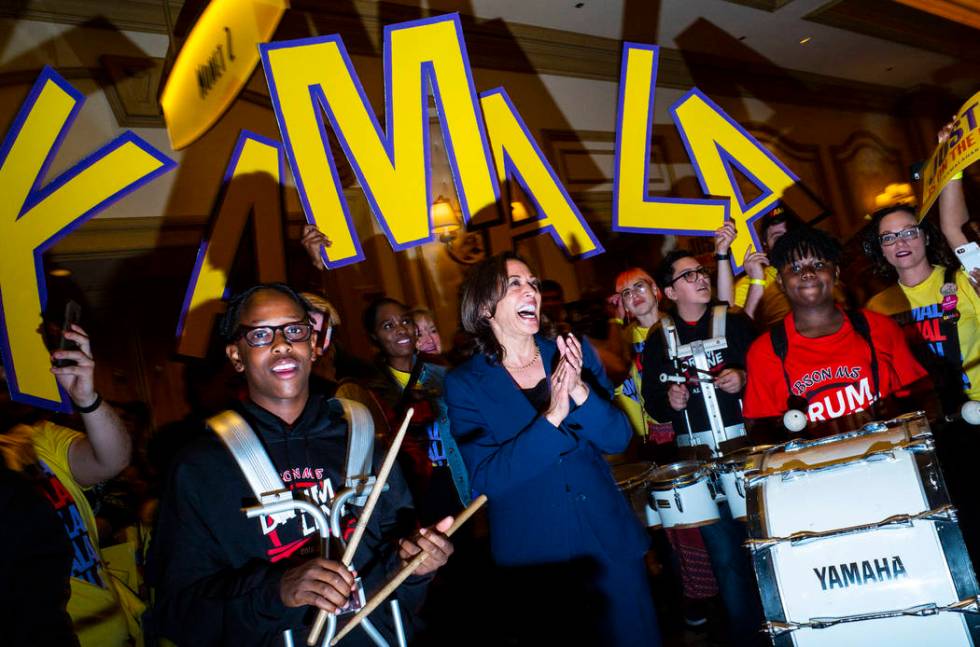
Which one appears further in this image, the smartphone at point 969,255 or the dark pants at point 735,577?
the dark pants at point 735,577

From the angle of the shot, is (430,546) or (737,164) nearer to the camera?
(430,546)

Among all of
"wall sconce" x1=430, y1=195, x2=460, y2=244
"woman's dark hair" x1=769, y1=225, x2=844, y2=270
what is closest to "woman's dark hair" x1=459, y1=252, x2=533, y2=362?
"woman's dark hair" x1=769, y1=225, x2=844, y2=270

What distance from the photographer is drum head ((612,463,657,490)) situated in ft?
10.4

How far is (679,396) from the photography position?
138 inches

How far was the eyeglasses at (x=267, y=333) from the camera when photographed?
2117 mm

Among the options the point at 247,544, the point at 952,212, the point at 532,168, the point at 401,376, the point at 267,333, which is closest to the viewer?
the point at 247,544

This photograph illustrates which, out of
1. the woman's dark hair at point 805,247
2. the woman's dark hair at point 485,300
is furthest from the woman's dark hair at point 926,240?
the woman's dark hair at point 485,300

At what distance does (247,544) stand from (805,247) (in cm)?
242

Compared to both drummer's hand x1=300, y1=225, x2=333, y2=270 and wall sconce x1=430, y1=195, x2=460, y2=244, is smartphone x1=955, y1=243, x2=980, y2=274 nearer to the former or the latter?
drummer's hand x1=300, y1=225, x2=333, y2=270

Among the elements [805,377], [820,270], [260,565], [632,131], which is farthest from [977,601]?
[632,131]

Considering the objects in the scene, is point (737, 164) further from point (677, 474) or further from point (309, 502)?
point (309, 502)

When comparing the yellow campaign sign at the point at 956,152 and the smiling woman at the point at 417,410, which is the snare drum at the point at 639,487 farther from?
the yellow campaign sign at the point at 956,152

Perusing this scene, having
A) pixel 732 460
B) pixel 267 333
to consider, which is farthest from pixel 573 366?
pixel 732 460

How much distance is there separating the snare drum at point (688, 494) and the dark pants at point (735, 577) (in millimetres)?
69
